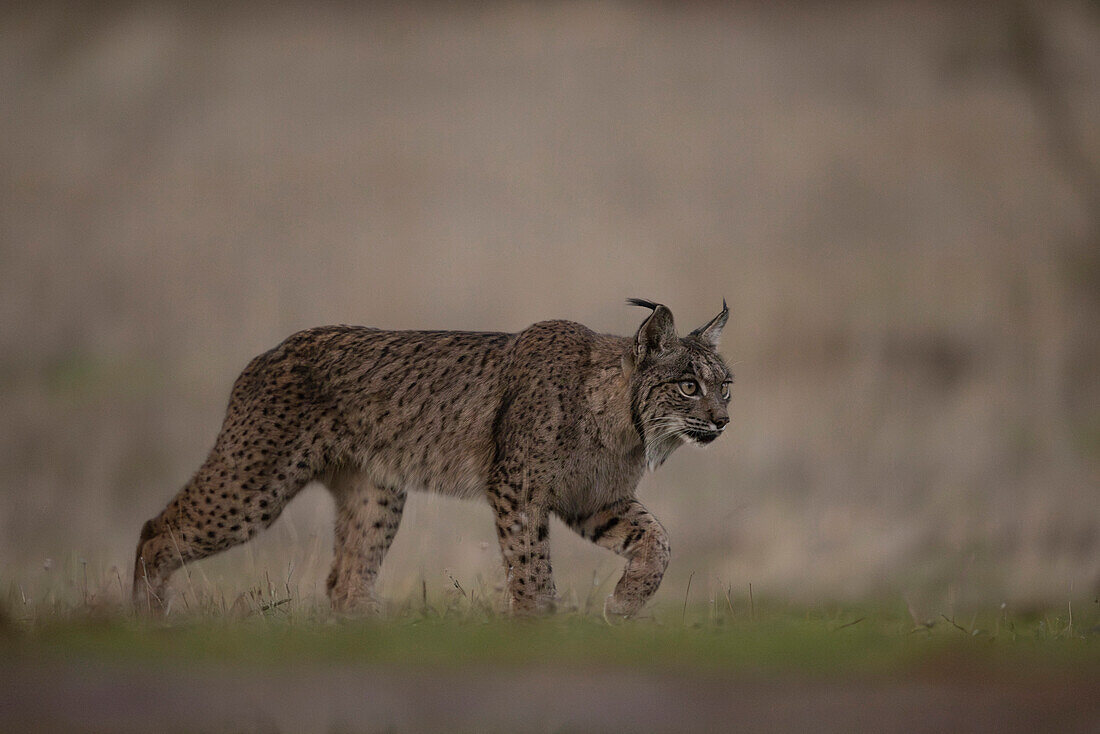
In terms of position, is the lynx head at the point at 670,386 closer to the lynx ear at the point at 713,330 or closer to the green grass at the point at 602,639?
the lynx ear at the point at 713,330

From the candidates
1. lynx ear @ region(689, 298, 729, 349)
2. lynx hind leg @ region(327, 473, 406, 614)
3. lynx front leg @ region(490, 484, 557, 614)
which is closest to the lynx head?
lynx ear @ region(689, 298, 729, 349)

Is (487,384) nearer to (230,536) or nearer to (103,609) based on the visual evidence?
(230,536)

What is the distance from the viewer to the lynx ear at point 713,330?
8953 mm

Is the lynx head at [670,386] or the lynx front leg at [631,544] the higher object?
the lynx head at [670,386]

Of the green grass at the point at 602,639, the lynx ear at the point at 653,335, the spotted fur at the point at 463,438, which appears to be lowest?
the green grass at the point at 602,639

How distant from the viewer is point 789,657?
4.91 metres

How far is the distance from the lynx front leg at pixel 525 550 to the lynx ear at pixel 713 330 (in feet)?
4.89

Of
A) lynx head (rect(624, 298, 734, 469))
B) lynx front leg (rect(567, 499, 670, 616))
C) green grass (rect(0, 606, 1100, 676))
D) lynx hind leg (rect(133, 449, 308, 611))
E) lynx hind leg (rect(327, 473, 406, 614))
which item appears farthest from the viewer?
lynx hind leg (rect(327, 473, 406, 614))

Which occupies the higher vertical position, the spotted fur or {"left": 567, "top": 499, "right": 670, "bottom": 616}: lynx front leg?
the spotted fur

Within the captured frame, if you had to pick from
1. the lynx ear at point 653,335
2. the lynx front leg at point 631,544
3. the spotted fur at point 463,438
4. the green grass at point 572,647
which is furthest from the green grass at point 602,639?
the lynx ear at point 653,335

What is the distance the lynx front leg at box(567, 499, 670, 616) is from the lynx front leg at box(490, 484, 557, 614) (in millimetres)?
407

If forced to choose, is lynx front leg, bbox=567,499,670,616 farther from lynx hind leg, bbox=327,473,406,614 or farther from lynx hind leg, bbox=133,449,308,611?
lynx hind leg, bbox=133,449,308,611

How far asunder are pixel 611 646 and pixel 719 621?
5.98ft

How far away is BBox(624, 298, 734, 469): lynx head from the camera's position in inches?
338
